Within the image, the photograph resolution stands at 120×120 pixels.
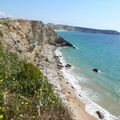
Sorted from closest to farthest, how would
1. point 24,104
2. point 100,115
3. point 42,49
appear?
point 24,104
point 100,115
point 42,49

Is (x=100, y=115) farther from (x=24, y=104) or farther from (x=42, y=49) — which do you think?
(x=42, y=49)

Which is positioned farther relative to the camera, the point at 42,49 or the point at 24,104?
the point at 42,49

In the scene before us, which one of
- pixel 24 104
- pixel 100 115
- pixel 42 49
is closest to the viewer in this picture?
pixel 24 104

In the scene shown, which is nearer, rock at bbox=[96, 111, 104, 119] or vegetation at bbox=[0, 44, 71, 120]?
vegetation at bbox=[0, 44, 71, 120]

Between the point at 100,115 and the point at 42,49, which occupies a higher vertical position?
the point at 100,115

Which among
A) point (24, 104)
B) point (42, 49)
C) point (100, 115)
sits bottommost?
point (42, 49)

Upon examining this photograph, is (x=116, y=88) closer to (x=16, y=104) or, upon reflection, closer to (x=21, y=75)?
(x=21, y=75)

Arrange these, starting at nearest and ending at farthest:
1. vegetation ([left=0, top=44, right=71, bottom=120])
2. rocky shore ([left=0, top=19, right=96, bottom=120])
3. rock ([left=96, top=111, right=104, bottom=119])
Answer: vegetation ([left=0, top=44, right=71, bottom=120]) → rock ([left=96, top=111, right=104, bottom=119]) → rocky shore ([left=0, top=19, right=96, bottom=120])

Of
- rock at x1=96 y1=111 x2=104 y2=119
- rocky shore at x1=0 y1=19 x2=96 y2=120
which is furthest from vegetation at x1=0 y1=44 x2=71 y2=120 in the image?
rock at x1=96 y1=111 x2=104 y2=119

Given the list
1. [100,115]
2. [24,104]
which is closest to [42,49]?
[100,115]

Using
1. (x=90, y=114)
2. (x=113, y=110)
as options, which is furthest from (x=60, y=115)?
(x=113, y=110)

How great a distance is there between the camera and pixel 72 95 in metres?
29.5

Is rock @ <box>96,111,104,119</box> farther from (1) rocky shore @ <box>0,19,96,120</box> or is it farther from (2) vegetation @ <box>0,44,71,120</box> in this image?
(2) vegetation @ <box>0,44,71,120</box>

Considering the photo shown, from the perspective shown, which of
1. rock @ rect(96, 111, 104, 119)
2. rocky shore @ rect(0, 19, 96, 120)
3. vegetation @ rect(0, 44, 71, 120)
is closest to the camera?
vegetation @ rect(0, 44, 71, 120)
